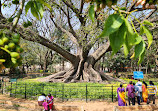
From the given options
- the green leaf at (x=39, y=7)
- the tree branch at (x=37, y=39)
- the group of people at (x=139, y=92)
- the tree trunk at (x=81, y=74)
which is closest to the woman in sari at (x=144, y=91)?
the group of people at (x=139, y=92)

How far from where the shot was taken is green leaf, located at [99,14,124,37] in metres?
0.70

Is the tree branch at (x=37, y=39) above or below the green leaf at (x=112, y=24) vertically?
above

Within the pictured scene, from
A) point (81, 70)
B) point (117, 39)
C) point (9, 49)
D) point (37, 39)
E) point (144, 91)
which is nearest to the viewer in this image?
point (117, 39)

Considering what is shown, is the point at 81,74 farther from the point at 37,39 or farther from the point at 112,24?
the point at 112,24

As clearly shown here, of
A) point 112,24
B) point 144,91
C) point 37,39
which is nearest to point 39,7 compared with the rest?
point 112,24

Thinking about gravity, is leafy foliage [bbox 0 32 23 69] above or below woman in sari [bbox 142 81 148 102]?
above

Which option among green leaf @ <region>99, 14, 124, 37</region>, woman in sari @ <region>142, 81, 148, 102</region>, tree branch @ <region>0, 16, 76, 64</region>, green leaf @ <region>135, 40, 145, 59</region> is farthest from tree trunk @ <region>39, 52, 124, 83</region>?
green leaf @ <region>99, 14, 124, 37</region>

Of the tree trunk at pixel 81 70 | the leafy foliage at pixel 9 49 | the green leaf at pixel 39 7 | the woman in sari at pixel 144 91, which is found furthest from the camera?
the tree trunk at pixel 81 70

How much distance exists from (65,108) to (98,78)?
8010 mm

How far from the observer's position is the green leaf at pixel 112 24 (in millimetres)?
702

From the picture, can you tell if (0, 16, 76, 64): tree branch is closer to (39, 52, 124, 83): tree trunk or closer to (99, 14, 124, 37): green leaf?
(39, 52, 124, 83): tree trunk

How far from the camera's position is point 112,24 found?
0.76 meters

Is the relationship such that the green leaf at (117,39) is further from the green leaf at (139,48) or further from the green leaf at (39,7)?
the green leaf at (39,7)

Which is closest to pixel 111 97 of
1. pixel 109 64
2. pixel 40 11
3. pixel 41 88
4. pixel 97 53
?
pixel 41 88
